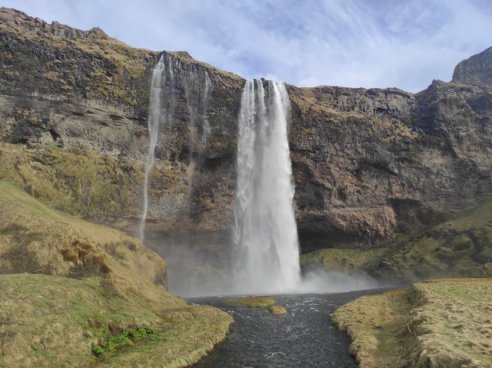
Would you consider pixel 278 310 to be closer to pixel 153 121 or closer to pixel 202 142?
pixel 202 142

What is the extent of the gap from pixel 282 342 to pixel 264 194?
4568 cm

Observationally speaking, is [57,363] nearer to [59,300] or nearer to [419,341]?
[59,300]

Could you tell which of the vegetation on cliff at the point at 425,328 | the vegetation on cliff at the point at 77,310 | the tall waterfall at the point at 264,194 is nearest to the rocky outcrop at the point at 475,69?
the tall waterfall at the point at 264,194

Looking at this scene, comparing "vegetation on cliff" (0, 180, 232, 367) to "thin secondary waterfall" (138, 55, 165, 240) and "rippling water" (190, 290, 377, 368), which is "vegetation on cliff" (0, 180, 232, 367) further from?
"thin secondary waterfall" (138, 55, 165, 240)

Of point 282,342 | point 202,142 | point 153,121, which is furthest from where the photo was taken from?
point 202,142

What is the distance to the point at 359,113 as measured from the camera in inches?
3285

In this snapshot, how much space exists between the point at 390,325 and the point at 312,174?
168 feet

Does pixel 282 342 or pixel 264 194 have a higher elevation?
pixel 264 194

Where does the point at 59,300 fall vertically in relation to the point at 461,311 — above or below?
above

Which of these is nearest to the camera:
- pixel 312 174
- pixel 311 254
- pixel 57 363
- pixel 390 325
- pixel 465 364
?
pixel 465 364

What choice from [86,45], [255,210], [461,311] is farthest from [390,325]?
[86,45]

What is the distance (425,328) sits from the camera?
66.5 ft

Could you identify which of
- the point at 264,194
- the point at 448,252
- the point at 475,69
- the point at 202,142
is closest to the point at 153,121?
the point at 202,142

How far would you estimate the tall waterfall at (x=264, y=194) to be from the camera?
218ft
